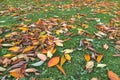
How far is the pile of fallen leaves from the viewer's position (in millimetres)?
2516

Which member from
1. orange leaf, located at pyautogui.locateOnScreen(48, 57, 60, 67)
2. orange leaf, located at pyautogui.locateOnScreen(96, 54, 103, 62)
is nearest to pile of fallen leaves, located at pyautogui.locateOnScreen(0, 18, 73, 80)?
orange leaf, located at pyautogui.locateOnScreen(48, 57, 60, 67)

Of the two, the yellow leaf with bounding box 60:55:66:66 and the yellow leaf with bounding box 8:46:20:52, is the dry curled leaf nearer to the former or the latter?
Answer: the yellow leaf with bounding box 60:55:66:66

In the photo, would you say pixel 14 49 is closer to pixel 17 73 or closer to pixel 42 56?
pixel 42 56

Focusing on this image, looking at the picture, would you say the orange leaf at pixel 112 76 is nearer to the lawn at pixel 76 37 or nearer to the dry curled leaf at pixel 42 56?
the lawn at pixel 76 37

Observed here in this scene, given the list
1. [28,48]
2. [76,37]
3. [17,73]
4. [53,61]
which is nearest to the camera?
[17,73]

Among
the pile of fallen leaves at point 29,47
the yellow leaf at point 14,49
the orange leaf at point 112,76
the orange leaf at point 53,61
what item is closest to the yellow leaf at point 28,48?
the pile of fallen leaves at point 29,47

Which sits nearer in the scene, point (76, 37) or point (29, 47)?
point (29, 47)

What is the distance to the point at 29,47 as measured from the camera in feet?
9.42

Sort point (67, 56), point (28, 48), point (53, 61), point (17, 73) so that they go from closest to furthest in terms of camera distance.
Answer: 1. point (17, 73)
2. point (53, 61)
3. point (67, 56)
4. point (28, 48)

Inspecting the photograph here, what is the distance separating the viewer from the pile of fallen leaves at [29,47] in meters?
2.52

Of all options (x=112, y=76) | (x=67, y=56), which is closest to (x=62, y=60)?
(x=67, y=56)

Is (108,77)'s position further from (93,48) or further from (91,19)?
(91,19)

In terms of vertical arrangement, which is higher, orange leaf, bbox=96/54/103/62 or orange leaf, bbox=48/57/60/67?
orange leaf, bbox=48/57/60/67

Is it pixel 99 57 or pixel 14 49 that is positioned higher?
pixel 14 49
